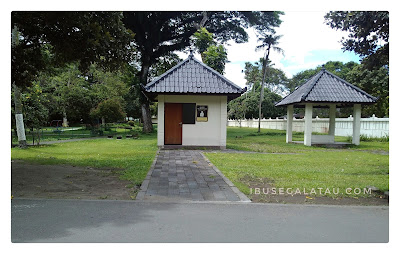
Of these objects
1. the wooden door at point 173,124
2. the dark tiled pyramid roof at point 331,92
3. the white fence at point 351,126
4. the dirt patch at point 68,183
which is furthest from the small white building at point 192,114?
the white fence at point 351,126

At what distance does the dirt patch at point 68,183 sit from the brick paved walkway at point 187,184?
357 mm

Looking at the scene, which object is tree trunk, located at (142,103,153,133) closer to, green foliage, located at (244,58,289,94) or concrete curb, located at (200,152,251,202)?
concrete curb, located at (200,152,251,202)

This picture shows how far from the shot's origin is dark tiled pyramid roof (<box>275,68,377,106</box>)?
11.9 m

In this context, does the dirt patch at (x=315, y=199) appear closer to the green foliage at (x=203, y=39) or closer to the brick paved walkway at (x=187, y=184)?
the brick paved walkway at (x=187, y=184)

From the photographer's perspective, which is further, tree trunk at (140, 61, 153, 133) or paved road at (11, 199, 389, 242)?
tree trunk at (140, 61, 153, 133)

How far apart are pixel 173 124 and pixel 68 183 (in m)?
6.17

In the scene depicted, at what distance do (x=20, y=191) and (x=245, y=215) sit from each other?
3.48m

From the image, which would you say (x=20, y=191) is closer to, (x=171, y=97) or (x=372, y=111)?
(x=171, y=97)

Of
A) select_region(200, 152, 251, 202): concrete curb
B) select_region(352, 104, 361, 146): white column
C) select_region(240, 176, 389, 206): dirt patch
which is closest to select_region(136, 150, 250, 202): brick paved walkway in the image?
select_region(200, 152, 251, 202): concrete curb

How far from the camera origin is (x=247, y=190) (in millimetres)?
4520

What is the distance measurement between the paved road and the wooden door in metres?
7.09

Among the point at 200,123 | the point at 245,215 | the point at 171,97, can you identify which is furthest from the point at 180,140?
the point at 245,215

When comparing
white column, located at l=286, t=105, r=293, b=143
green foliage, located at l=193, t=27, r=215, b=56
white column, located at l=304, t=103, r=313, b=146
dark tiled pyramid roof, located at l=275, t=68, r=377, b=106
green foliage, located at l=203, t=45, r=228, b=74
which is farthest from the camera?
white column, located at l=286, t=105, r=293, b=143

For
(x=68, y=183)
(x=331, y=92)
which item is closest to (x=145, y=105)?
(x=331, y=92)
